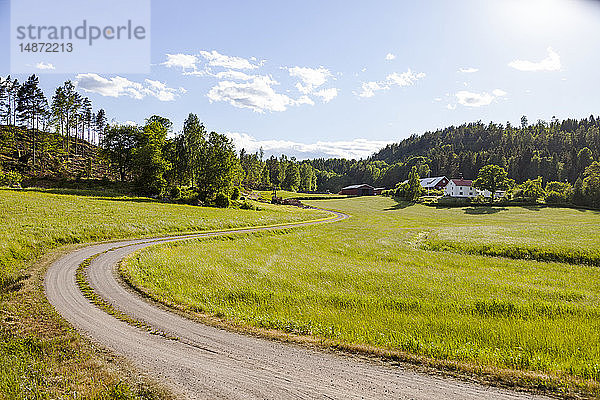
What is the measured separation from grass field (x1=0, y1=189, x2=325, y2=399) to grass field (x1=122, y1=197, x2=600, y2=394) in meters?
4.63

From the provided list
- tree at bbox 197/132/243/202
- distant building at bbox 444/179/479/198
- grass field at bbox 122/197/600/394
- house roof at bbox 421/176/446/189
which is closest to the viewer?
grass field at bbox 122/197/600/394

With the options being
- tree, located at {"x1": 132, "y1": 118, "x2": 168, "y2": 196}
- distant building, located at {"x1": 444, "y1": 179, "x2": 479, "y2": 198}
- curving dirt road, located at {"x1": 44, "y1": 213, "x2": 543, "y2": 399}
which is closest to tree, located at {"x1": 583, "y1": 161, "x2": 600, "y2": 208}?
distant building, located at {"x1": 444, "y1": 179, "x2": 479, "y2": 198}

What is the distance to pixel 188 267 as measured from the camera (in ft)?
71.1

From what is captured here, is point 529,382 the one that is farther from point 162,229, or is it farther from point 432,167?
point 432,167

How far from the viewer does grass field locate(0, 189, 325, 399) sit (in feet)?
26.3

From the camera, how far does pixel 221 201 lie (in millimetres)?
72250

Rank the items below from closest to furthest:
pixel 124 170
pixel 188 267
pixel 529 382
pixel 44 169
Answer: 1. pixel 529 382
2. pixel 188 267
3. pixel 44 169
4. pixel 124 170

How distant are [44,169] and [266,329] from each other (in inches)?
3623

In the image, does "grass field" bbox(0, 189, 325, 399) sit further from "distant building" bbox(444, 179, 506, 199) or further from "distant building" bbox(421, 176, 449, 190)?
"distant building" bbox(421, 176, 449, 190)

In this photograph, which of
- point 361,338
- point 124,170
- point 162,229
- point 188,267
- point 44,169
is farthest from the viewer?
point 124,170

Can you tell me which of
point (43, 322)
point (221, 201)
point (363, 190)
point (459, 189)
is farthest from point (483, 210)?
point (43, 322)

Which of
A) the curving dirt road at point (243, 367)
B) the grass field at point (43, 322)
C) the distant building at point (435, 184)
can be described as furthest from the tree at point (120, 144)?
the distant building at point (435, 184)

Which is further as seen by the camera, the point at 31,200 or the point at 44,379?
the point at 31,200

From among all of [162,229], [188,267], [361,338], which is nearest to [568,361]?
[361,338]
